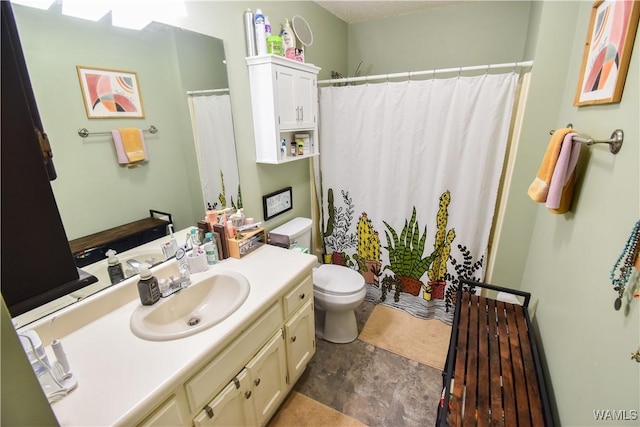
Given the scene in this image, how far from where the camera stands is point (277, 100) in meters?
1.64

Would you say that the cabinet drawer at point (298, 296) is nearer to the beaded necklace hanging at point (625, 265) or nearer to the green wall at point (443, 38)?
Answer: the beaded necklace hanging at point (625, 265)

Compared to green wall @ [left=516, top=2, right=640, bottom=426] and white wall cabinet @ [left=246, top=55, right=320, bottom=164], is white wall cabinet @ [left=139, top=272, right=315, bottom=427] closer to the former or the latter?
white wall cabinet @ [left=246, top=55, right=320, bottom=164]

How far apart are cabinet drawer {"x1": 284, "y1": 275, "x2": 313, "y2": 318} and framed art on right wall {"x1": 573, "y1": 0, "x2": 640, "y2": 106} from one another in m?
1.39

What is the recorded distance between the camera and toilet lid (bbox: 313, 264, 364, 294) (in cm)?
189

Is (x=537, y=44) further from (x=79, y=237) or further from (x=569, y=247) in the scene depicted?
(x=79, y=237)

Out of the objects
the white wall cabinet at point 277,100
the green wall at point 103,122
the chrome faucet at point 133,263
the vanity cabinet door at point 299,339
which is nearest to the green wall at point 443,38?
the white wall cabinet at point 277,100

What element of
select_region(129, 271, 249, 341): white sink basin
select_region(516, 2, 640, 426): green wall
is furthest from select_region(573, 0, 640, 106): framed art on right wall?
select_region(129, 271, 249, 341): white sink basin

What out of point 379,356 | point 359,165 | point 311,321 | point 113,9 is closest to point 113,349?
point 311,321

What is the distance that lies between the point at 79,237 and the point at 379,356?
5.81 feet

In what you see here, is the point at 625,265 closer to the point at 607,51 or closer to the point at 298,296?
the point at 607,51

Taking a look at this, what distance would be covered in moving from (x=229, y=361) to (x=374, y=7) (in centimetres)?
258

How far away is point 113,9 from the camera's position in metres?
1.08

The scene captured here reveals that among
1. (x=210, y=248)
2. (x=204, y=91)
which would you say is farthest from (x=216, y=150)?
(x=210, y=248)

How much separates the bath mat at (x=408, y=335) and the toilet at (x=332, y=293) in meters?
0.19
